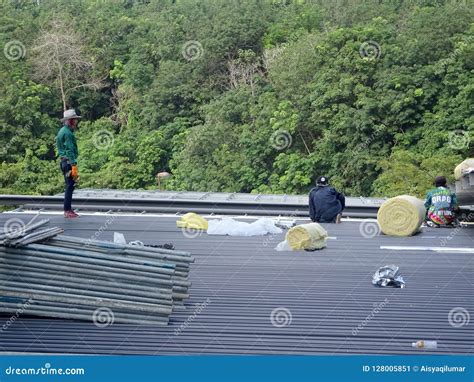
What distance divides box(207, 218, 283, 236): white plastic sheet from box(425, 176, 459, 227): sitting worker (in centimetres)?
224

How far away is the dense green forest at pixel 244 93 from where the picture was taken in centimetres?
3066

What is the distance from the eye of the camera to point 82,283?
7930 mm

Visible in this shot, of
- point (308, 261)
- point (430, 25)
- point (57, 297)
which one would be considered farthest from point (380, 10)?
point (57, 297)

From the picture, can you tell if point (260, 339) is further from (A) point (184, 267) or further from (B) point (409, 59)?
(B) point (409, 59)

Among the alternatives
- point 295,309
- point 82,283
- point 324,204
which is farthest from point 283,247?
point 82,283

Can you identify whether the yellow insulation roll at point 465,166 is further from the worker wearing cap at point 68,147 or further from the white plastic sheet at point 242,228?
the worker wearing cap at point 68,147

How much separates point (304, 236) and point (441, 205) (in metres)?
2.86

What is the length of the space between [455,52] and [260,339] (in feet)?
83.8

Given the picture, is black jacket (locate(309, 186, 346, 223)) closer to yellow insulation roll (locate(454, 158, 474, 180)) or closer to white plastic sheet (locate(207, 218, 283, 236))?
white plastic sheet (locate(207, 218, 283, 236))

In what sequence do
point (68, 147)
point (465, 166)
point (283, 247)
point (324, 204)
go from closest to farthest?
point (283, 247) < point (465, 166) < point (68, 147) < point (324, 204)

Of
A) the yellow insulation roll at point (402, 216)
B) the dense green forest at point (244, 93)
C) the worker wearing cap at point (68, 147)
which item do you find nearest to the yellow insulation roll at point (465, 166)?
the yellow insulation roll at point (402, 216)

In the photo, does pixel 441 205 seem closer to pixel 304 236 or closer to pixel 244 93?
pixel 304 236

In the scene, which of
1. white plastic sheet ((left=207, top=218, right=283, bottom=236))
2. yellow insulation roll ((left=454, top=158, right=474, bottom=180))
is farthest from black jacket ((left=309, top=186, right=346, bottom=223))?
yellow insulation roll ((left=454, top=158, right=474, bottom=180))

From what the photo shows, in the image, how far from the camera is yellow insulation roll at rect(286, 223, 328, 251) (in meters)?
11.0
